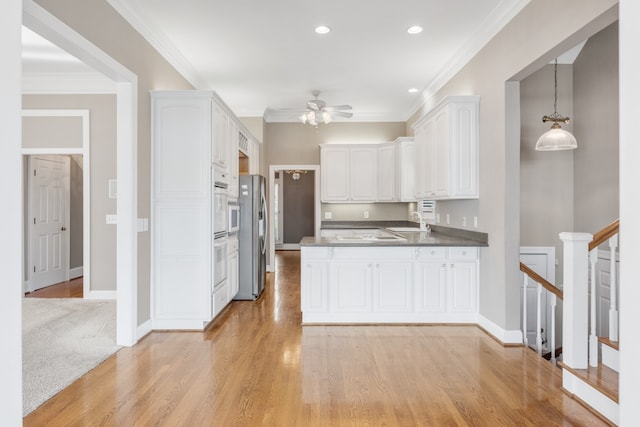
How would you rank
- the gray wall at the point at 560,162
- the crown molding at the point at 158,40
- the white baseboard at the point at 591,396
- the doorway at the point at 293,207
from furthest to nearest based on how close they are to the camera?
the doorway at the point at 293,207 → the gray wall at the point at 560,162 → the crown molding at the point at 158,40 → the white baseboard at the point at 591,396

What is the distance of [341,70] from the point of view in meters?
5.05

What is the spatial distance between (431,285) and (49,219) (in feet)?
19.8

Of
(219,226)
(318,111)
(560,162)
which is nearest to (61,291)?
(219,226)

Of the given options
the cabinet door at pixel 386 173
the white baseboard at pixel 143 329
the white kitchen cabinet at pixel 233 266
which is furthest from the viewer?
the cabinet door at pixel 386 173

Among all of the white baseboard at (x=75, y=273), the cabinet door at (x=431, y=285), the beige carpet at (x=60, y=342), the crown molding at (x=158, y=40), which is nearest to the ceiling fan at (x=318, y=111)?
the crown molding at (x=158, y=40)

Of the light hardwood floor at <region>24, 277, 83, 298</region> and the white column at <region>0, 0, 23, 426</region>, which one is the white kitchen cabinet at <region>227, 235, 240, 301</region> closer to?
the light hardwood floor at <region>24, 277, 83, 298</region>

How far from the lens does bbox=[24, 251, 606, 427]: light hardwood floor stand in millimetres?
2277

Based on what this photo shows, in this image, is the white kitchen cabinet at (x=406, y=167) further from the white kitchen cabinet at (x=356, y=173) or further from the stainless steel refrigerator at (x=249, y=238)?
the stainless steel refrigerator at (x=249, y=238)

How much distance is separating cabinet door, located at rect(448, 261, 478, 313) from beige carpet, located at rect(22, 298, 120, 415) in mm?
3317

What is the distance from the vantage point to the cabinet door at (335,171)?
7051 millimetres

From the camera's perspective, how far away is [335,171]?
707 cm

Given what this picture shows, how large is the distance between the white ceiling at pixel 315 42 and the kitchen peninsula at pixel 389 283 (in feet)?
7.09

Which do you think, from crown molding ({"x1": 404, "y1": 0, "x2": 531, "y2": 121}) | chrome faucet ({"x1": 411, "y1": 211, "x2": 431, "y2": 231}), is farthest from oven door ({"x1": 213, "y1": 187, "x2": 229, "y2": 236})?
crown molding ({"x1": 404, "y1": 0, "x2": 531, "y2": 121})

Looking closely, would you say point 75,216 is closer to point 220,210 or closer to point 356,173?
point 220,210
